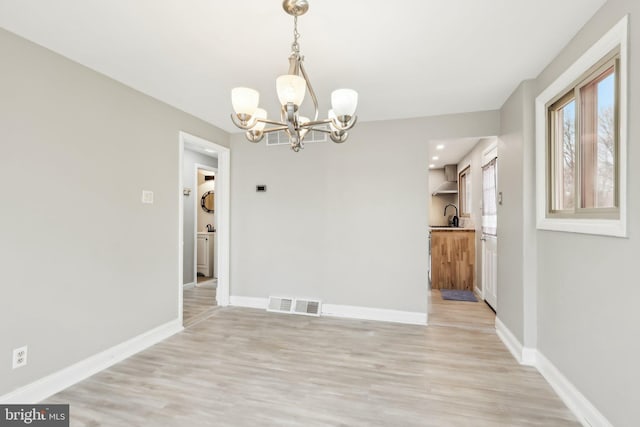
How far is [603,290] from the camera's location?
1734 millimetres

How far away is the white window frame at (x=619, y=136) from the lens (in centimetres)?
157

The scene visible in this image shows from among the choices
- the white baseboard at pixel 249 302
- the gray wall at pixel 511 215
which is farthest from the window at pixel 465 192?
the white baseboard at pixel 249 302

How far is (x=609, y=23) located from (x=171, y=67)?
9.70 ft

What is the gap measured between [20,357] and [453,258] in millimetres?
5499

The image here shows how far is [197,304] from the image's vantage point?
14.3 feet

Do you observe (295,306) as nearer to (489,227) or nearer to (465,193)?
(489,227)

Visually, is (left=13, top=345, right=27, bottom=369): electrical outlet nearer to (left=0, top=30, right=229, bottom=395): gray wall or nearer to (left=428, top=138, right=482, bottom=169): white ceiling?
(left=0, top=30, right=229, bottom=395): gray wall

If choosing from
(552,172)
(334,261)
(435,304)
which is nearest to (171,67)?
(334,261)

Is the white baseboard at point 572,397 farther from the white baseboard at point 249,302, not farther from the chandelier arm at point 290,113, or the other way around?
the white baseboard at point 249,302

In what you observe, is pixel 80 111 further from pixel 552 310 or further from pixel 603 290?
pixel 552 310

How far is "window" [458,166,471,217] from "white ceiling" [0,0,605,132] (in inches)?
128

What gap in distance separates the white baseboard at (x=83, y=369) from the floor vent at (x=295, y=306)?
131 centimetres

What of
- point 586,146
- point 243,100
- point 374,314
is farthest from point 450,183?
point 243,100

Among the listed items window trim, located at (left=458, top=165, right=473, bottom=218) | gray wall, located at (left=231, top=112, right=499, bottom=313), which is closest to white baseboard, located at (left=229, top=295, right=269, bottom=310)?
gray wall, located at (left=231, top=112, right=499, bottom=313)
